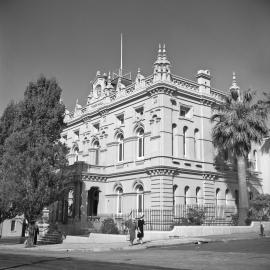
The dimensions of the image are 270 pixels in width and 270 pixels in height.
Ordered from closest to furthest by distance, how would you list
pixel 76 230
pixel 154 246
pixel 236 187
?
pixel 154 246
pixel 76 230
pixel 236 187

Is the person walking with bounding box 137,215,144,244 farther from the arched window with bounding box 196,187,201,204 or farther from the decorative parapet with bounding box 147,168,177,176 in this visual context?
the arched window with bounding box 196,187,201,204

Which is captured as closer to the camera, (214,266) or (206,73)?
(214,266)

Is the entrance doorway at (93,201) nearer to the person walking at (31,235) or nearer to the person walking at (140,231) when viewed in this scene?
the person walking at (31,235)

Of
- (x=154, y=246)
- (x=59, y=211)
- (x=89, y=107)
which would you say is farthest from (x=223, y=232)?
(x=89, y=107)

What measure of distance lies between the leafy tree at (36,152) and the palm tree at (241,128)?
513 inches

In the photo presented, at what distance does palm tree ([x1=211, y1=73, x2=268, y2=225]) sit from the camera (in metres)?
29.8

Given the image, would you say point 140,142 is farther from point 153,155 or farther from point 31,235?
point 31,235

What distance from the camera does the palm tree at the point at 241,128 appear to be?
2978cm

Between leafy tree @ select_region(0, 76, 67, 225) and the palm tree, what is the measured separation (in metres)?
13.0

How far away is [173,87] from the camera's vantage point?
30578mm

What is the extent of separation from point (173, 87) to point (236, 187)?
37.8 ft

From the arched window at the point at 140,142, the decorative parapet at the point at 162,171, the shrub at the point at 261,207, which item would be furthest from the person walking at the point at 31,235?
the shrub at the point at 261,207

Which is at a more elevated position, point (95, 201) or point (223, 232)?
point (95, 201)

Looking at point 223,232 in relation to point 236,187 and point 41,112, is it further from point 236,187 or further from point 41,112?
point 41,112
